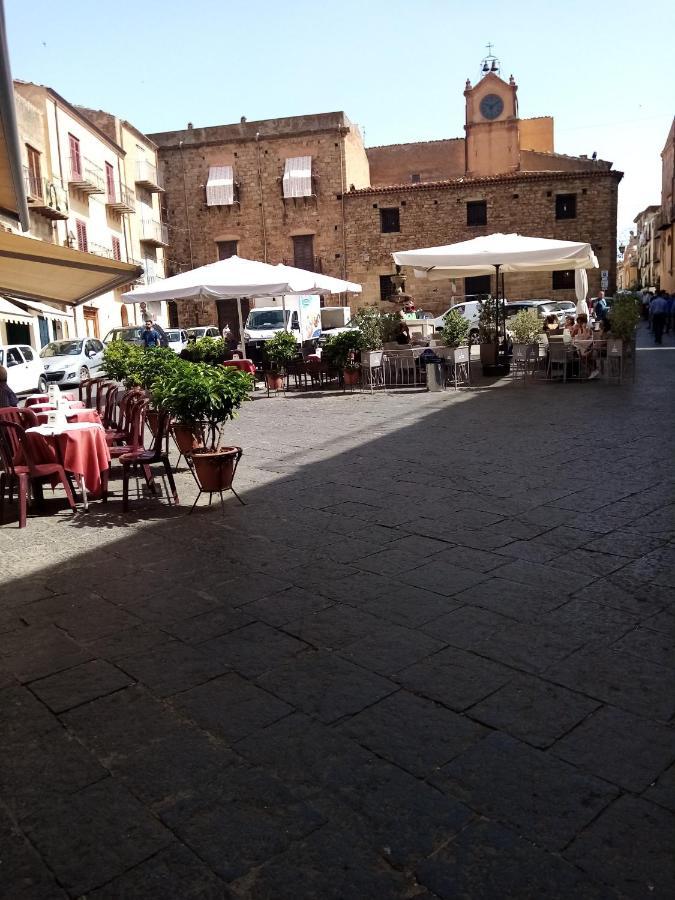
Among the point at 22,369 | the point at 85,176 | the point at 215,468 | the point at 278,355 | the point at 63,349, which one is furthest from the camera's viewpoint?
the point at 85,176

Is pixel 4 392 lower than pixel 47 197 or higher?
lower

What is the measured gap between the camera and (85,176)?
26.0 m

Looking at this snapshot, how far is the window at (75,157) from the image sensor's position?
2511 cm

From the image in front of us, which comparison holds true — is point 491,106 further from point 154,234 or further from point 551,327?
point 551,327

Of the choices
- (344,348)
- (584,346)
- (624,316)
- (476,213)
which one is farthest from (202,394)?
(476,213)

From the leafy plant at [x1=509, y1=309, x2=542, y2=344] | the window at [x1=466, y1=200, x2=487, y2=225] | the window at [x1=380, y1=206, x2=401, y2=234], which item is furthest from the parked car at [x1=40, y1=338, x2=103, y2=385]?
the window at [x1=466, y1=200, x2=487, y2=225]

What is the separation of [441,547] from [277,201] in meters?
31.1

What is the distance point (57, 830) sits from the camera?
2.16 metres

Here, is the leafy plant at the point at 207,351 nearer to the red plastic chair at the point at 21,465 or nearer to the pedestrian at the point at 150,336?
the pedestrian at the point at 150,336

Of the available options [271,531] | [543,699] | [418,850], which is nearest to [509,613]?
[543,699]

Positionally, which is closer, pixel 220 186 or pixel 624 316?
pixel 624 316

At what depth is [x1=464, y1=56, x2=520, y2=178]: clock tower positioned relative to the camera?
36.1m

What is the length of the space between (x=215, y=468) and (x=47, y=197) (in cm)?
2051

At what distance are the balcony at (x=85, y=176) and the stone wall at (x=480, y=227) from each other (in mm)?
10629
